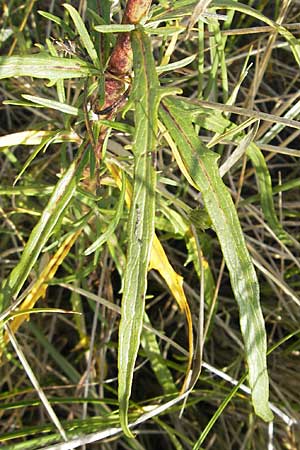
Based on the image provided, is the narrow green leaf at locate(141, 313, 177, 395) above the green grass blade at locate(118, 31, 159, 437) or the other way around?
the other way around

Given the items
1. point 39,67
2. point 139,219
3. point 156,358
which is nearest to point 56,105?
point 39,67

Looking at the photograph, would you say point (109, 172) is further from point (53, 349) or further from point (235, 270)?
point (53, 349)

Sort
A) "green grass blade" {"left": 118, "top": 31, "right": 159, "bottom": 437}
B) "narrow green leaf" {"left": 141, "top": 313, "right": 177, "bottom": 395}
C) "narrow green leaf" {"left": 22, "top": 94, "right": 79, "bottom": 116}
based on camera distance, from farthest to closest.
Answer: "narrow green leaf" {"left": 141, "top": 313, "right": 177, "bottom": 395} → "narrow green leaf" {"left": 22, "top": 94, "right": 79, "bottom": 116} → "green grass blade" {"left": 118, "top": 31, "right": 159, "bottom": 437}

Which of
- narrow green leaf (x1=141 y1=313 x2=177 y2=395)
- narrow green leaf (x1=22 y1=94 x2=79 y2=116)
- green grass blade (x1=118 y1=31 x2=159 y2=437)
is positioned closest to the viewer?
green grass blade (x1=118 y1=31 x2=159 y2=437)

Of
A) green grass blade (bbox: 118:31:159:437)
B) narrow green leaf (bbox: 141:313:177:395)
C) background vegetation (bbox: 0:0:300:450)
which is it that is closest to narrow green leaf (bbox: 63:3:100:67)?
background vegetation (bbox: 0:0:300:450)

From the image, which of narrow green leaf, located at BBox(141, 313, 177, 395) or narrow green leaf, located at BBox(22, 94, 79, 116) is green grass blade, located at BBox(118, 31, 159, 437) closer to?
narrow green leaf, located at BBox(22, 94, 79, 116)

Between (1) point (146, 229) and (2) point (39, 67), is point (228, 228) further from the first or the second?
(2) point (39, 67)

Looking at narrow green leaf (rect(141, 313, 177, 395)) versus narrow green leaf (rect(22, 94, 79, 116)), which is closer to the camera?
narrow green leaf (rect(22, 94, 79, 116))

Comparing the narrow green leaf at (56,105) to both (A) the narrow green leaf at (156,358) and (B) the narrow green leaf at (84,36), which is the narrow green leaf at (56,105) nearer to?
(B) the narrow green leaf at (84,36)

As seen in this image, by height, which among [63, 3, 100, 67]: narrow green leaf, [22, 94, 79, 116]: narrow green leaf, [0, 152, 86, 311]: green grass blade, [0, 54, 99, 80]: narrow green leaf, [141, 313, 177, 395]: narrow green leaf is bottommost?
[141, 313, 177, 395]: narrow green leaf
